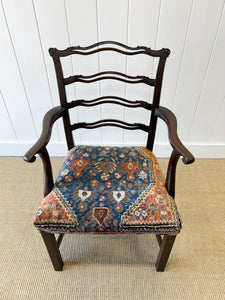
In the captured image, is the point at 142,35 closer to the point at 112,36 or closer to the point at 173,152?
the point at 112,36

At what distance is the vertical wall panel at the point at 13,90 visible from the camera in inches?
44.8

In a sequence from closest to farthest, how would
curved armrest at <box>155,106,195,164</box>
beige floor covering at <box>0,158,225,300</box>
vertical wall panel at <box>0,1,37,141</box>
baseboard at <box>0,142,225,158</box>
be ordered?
curved armrest at <box>155,106,195,164</box> < beige floor covering at <box>0,158,225,300</box> < vertical wall panel at <box>0,1,37,141</box> < baseboard at <box>0,142,225,158</box>

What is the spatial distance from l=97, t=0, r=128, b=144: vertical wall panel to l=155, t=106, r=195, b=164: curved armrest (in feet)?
1.39

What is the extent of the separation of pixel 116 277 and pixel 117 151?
0.61 metres

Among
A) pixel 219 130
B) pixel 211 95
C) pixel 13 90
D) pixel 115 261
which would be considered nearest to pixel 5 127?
pixel 13 90

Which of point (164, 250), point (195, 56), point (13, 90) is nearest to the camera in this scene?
point (164, 250)

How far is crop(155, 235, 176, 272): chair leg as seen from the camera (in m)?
0.82

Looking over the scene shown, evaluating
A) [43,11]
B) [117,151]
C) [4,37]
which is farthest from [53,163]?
[43,11]

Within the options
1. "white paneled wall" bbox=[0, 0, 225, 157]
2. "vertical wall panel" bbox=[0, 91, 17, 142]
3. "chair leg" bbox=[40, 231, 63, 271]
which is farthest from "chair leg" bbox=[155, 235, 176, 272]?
"vertical wall panel" bbox=[0, 91, 17, 142]

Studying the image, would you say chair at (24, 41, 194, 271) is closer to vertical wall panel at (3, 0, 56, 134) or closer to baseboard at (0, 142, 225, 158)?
vertical wall panel at (3, 0, 56, 134)

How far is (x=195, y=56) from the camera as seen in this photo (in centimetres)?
115

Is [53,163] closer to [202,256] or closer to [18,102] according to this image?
[18,102]

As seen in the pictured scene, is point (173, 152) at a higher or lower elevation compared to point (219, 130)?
higher

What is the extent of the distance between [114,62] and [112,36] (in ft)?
0.43
